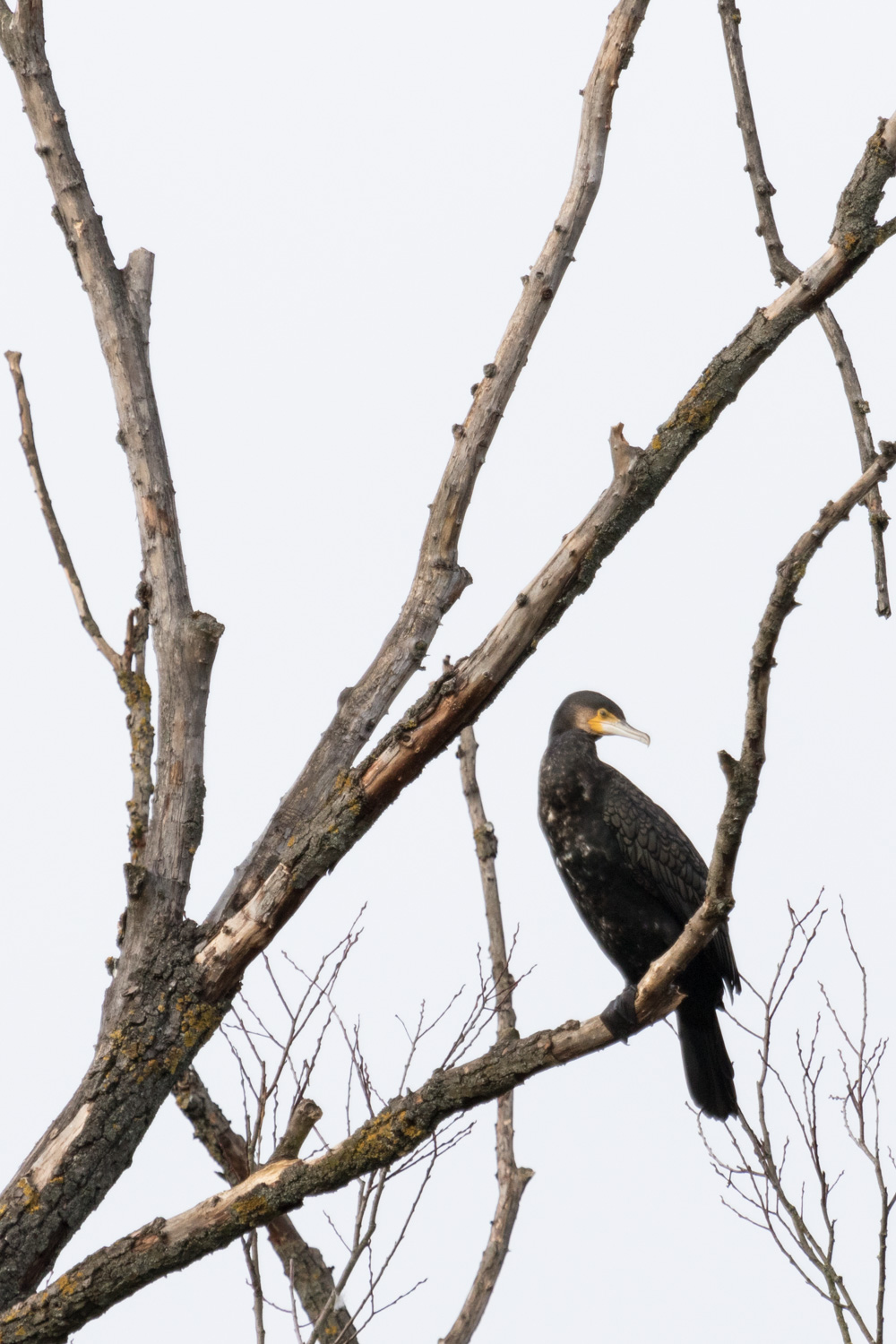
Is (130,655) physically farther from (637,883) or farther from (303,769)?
(637,883)

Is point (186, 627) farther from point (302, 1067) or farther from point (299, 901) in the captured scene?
point (302, 1067)

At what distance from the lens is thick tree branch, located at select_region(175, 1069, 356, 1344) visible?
427 centimetres

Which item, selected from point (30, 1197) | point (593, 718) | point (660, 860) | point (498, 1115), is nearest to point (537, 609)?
point (660, 860)

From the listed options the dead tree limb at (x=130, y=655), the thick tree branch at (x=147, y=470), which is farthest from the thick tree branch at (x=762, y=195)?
the dead tree limb at (x=130, y=655)

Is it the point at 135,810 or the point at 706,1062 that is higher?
the point at 135,810

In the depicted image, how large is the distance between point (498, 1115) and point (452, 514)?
2396mm

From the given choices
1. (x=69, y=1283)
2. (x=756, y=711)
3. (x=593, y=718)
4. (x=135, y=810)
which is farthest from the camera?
(x=593, y=718)

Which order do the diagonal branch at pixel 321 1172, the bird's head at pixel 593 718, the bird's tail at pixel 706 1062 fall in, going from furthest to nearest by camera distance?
1. the bird's head at pixel 593 718
2. the bird's tail at pixel 706 1062
3. the diagonal branch at pixel 321 1172

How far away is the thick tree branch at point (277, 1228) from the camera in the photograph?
4.27m

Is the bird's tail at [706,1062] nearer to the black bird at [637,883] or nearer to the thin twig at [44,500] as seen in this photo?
the black bird at [637,883]

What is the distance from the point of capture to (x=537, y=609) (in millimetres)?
3377

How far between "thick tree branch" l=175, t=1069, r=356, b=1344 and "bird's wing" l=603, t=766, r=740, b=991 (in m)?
1.78

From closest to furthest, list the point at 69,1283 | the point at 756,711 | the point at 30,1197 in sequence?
the point at 756,711, the point at 69,1283, the point at 30,1197

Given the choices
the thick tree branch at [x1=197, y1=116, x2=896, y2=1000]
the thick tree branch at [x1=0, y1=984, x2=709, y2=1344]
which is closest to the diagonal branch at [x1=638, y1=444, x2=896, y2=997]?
the thick tree branch at [x1=0, y1=984, x2=709, y2=1344]
